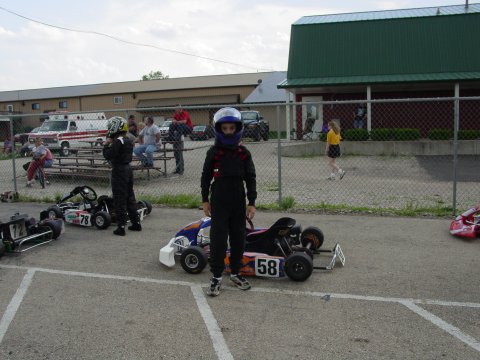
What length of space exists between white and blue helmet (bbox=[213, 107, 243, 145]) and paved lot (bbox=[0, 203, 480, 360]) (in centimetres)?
159

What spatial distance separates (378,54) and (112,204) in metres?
20.4

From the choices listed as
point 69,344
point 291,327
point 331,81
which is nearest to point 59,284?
point 69,344

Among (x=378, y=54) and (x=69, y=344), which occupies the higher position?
(x=378, y=54)

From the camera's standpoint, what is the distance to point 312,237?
6.11m

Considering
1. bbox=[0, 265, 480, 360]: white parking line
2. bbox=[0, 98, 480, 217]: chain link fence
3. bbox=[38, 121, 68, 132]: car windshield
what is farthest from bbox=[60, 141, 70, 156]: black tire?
bbox=[0, 265, 480, 360]: white parking line

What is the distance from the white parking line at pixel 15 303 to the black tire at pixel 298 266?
2763mm

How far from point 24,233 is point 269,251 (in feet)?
11.6

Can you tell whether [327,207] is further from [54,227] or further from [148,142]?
[148,142]

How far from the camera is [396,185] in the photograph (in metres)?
11.7

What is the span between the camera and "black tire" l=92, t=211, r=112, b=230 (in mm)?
7609

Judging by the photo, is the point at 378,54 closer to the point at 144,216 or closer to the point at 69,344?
the point at 144,216

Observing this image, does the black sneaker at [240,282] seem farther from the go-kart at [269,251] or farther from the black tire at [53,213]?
the black tire at [53,213]

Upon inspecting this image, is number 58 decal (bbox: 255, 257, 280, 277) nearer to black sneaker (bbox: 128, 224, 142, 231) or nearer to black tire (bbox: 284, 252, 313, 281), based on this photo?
black tire (bbox: 284, 252, 313, 281)

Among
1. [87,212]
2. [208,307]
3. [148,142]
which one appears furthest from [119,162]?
[148,142]
